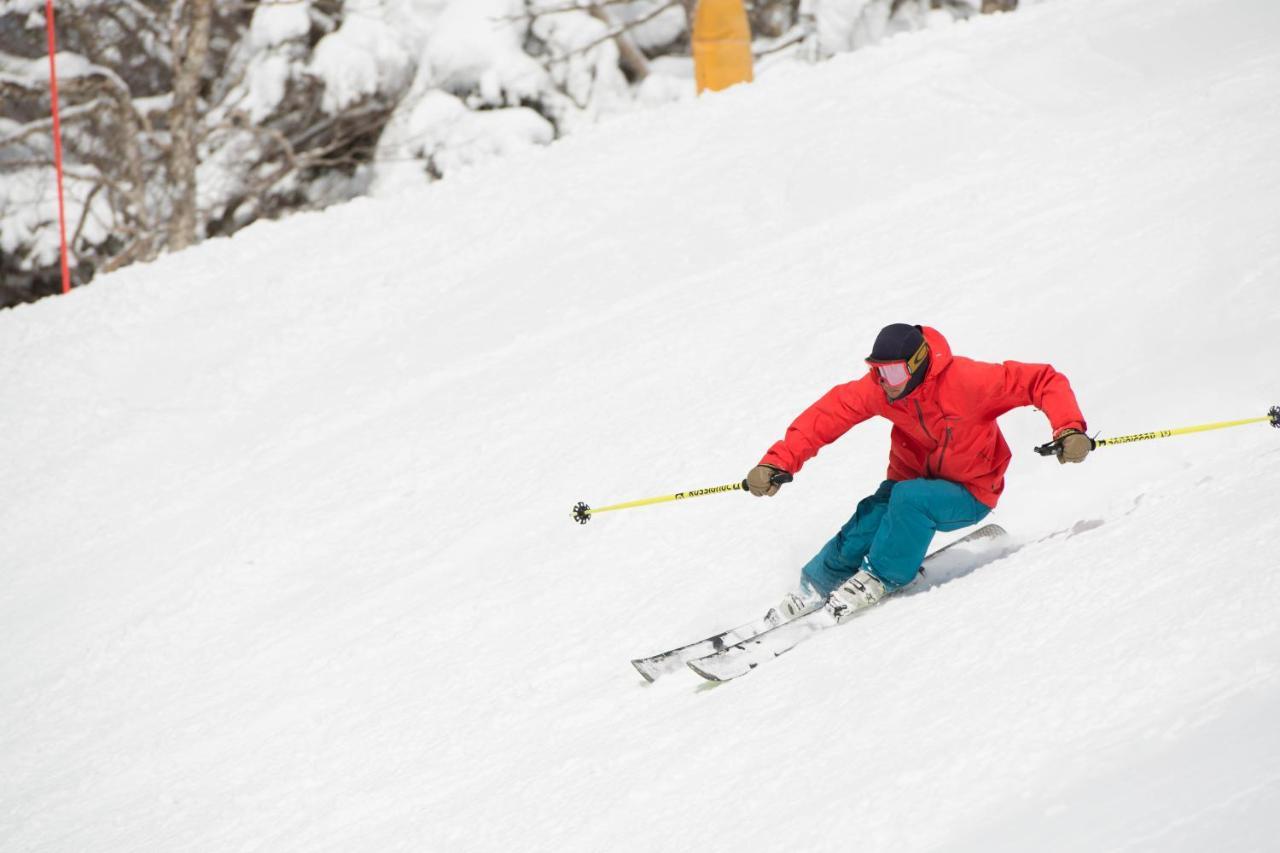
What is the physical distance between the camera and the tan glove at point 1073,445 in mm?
3932

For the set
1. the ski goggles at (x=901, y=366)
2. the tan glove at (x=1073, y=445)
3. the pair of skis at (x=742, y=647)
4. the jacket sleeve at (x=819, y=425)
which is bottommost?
the pair of skis at (x=742, y=647)

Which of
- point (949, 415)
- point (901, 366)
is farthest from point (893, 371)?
point (949, 415)

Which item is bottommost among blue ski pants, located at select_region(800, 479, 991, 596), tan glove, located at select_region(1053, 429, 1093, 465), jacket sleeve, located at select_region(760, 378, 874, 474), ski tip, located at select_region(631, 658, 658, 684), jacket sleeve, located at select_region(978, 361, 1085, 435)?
ski tip, located at select_region(631, 658, 658, 684)

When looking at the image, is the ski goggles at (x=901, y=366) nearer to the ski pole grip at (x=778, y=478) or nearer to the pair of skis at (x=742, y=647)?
the ski pole grip at (x=778, y=478)

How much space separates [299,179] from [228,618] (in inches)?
490

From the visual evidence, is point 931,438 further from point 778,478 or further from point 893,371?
point 778,478

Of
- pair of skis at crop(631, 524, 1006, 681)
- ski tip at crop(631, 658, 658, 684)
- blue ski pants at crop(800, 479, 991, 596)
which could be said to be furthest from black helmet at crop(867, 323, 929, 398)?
ski tip at crop(631, 658, 658, 684)

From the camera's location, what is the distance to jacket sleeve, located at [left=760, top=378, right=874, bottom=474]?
4504 millimetres

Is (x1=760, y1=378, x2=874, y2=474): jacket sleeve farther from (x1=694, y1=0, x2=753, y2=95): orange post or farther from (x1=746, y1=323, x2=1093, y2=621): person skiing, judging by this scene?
(x1=694, y1=0, x2=753, y2=95): orange post

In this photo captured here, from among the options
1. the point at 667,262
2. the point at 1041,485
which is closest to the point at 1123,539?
the point at 1041,485

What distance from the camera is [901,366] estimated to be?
163 inches

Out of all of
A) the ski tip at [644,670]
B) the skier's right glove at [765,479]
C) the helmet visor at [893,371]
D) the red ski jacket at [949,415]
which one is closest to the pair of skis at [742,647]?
the ski tip at [644,670]

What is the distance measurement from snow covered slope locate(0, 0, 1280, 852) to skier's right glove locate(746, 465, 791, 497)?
56cm

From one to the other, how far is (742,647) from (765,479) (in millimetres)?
603
